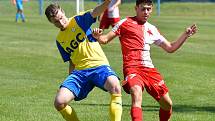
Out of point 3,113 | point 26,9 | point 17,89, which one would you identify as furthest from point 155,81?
point 26,9

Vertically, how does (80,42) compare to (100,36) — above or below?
below

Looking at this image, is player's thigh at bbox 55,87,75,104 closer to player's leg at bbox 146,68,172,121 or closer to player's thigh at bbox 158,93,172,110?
player's leg at bbox 146,68,172,121

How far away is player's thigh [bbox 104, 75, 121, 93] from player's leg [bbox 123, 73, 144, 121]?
0.20 metres

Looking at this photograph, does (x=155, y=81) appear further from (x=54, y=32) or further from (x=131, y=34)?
(x=54, y=32)

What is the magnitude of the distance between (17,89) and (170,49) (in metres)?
5.37

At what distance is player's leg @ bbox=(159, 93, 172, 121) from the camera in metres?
9.52

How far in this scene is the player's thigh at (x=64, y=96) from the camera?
8.91m

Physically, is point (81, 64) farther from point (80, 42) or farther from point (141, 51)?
point (141, 51)

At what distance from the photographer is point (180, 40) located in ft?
30.9

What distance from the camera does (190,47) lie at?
2388 centimetres

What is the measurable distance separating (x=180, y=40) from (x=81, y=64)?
1406mm

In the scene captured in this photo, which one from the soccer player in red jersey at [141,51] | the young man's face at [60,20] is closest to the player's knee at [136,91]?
the soccer player in red jersey at [141,51]

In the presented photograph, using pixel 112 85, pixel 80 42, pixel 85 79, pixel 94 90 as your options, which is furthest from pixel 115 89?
pixel 94 90

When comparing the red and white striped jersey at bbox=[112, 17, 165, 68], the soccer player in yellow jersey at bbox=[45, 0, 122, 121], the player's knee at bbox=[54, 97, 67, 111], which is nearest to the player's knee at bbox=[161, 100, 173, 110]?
the red and white striped jersey at bbox=[112, 17, 165, 68]
